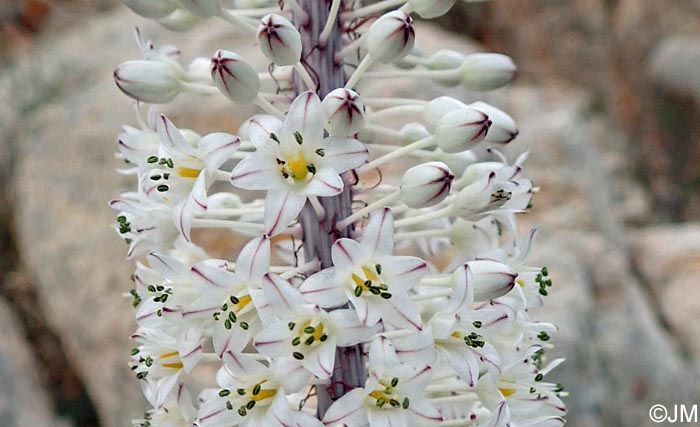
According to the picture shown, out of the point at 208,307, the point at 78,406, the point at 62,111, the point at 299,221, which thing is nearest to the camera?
the point at 208,307

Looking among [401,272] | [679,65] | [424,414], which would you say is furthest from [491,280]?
[679,65]

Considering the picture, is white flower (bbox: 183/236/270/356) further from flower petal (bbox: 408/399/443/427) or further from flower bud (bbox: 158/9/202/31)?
flower bud (bbox: 158/9/202/31)

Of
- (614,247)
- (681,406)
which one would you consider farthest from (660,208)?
(681,406)

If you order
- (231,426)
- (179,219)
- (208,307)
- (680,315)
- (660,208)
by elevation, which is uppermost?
(179,219)

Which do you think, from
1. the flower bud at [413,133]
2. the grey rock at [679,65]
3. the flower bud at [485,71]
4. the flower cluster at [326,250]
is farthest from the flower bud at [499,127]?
the grey rock at [679,65]

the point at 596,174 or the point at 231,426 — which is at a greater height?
the point at 231,426

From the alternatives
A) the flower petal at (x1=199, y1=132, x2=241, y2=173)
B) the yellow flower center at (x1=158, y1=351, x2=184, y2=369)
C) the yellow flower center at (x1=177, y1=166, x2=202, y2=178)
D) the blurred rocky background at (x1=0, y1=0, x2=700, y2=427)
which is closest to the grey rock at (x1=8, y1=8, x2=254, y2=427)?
the blurred rocky background at (x1=0, y1=0, x2=700, y2=427)

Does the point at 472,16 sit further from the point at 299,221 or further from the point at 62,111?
the point at 299,221

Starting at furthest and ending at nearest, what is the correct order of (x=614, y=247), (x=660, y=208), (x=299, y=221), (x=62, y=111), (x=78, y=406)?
(x=660, y=208) → (x=62, y=111) → (x=78, y=406) → (x=614, y=247) → (x=299, y=221)
